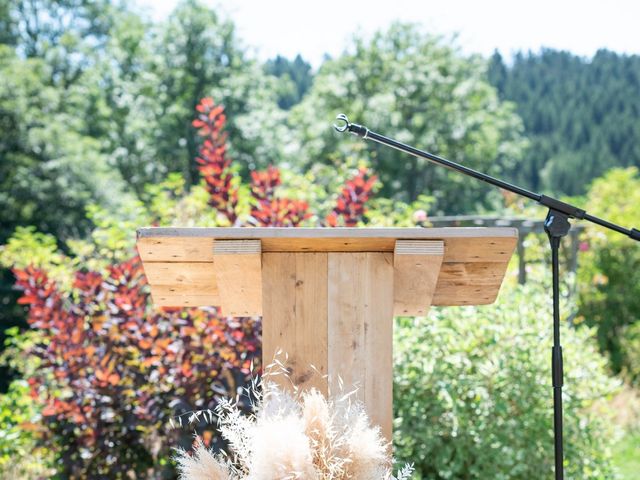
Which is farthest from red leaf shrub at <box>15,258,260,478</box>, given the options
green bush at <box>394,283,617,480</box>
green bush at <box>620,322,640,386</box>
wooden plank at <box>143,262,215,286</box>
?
green bush at <box>620,322,640,386</box>

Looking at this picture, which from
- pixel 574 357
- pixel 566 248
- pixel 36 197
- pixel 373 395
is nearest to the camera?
pixel 373 395

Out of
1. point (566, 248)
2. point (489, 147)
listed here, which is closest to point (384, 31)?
point (489, 147)

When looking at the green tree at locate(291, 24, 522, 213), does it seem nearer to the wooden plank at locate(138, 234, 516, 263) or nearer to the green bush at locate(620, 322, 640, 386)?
the green bush at locate(620, 322, 640, 386)

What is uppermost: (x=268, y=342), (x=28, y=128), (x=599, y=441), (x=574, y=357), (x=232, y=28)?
(x=232, y=28)

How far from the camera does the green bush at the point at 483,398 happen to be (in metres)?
3.27

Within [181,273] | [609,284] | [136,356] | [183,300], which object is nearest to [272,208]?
[136,356]

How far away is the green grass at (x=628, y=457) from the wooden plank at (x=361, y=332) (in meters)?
3.18

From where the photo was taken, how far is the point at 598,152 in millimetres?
23641

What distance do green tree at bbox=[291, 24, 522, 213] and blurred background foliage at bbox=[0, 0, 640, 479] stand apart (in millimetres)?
57

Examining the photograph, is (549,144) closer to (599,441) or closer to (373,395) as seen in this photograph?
(599,441)

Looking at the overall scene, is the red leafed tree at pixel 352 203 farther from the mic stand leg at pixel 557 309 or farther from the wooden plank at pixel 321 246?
the mic stand leg at pixel 557 309

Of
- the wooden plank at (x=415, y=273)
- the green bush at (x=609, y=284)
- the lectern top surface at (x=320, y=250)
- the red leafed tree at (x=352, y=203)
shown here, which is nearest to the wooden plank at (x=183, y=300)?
the lectern top surface at (x=320, y=250)

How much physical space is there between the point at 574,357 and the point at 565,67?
75.5 feet

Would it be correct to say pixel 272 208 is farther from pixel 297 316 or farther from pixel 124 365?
pixel 297 316
